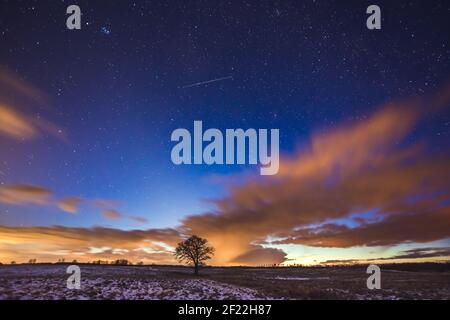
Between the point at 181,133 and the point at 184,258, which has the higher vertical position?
the point at 181,133

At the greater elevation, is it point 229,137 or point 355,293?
point 229,137

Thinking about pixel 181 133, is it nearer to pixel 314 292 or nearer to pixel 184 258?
pixel 314 292

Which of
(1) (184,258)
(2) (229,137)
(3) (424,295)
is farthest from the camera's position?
(1) (184,258)

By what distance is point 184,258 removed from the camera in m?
38.1
